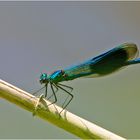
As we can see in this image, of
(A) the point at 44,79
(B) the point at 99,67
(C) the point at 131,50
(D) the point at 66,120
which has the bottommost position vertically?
(D) the point at 66,120

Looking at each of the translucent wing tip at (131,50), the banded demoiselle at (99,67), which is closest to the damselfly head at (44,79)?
the banded demoiselle at (99,67)

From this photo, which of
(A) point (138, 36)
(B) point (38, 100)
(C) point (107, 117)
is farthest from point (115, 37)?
(B) point (38, 100)

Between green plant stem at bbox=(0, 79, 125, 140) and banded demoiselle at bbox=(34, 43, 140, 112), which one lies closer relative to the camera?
green plant stem at bbox=(0, 79, 125, 140)

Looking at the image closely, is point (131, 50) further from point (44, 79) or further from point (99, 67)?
point (44, 79)

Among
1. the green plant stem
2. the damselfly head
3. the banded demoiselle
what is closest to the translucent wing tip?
the banded demoiselle

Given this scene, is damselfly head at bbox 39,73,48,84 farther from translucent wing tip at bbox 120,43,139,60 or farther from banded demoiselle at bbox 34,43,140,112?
translucent wing tip at bbox 120,43,139,60

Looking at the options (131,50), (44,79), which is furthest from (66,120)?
(131,50)

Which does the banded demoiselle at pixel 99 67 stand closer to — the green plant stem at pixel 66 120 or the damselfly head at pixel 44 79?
the damselfly head at pixel 44 79

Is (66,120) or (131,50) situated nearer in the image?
(66,120)
